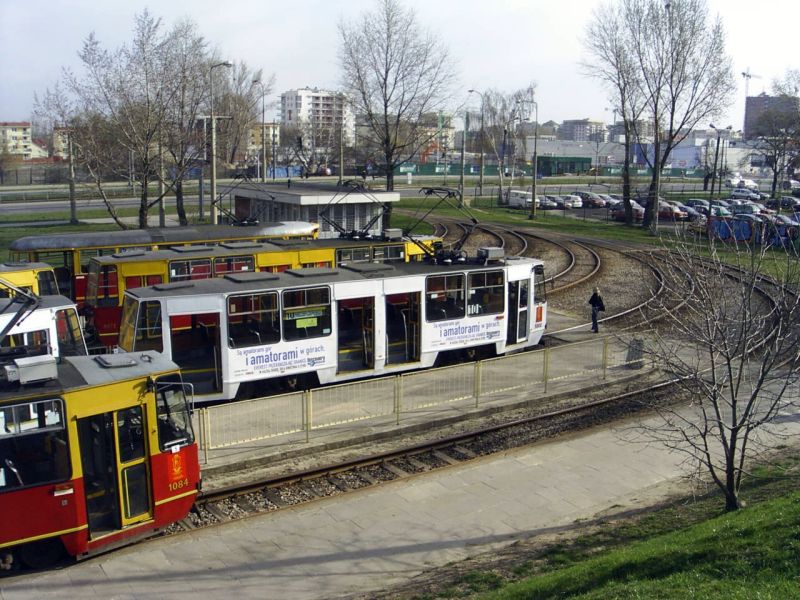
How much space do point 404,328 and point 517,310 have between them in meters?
3.38

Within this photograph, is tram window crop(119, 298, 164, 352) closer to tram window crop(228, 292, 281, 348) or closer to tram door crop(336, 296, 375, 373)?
tram window crop(228, 292, 281, 348)

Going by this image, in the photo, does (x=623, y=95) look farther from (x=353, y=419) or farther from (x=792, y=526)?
(x=792, y=526)

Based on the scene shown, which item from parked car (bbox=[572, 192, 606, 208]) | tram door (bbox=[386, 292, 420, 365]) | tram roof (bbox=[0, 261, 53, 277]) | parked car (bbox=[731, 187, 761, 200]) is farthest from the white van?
tram door (bbox=[386, 292, 420, 365])

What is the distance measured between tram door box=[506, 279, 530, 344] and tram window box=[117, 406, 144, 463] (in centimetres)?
1118

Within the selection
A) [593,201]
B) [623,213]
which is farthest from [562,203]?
[623,213]

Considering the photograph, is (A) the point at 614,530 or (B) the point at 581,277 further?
(B) the point at 581,277

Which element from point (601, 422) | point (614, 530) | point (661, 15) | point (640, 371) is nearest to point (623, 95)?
point (661, 15)

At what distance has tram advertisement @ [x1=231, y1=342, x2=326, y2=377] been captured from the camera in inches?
601

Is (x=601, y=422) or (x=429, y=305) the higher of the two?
(x=429, y=305)

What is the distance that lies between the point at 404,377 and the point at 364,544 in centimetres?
516

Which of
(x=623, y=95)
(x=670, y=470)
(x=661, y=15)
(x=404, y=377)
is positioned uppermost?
(x=661, y=15)

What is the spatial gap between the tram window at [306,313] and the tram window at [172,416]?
5.34m

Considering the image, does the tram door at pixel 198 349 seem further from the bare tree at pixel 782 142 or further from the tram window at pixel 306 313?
the bare tree at pixel 782 142

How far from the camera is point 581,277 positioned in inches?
1242
